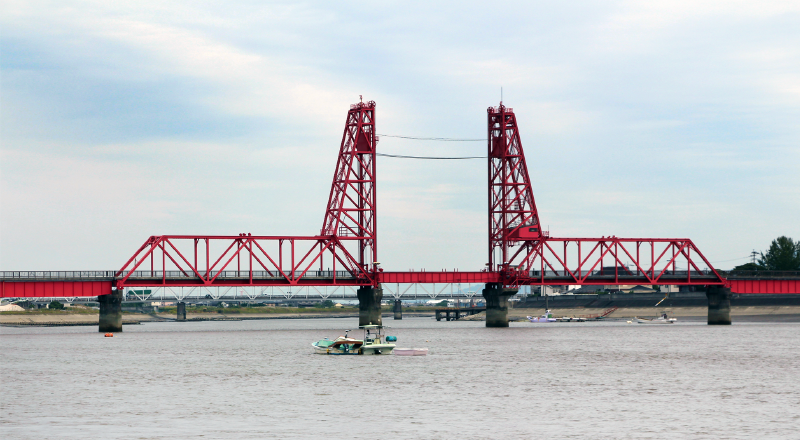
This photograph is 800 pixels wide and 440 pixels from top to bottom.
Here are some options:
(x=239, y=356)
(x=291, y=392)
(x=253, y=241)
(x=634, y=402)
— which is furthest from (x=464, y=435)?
(x=253, y=241)

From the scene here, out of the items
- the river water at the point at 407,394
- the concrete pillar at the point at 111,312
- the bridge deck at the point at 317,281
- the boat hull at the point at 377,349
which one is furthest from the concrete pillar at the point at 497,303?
the boat hull at the point at 377,349

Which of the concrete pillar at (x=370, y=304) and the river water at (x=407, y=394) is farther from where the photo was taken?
the concrete pillar at (x=370, y=304)

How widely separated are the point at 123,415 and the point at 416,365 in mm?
Result: 33847

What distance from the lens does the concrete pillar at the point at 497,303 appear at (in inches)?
5886

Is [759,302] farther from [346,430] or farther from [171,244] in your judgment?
[346,430]

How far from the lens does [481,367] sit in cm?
7319

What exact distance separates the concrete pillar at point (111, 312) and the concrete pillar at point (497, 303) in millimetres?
57748

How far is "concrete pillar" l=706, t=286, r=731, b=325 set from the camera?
157875 mm

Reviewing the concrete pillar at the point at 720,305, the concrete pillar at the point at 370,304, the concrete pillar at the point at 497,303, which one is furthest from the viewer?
the concrete pillar at the point at 720,305

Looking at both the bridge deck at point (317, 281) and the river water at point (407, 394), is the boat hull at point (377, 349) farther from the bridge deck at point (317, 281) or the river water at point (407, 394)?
the bridge deck at point (317, 281)

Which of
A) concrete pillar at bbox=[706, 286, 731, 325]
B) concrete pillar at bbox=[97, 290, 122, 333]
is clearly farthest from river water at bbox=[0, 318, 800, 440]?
concrete pillar at bbox=[706, 286, 731, 325]

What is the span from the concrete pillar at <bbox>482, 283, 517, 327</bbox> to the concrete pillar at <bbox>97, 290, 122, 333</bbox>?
189 ft

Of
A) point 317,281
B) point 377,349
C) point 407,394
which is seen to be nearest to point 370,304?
point 317,281

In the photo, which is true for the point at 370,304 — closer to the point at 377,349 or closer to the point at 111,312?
the point at 111,312
